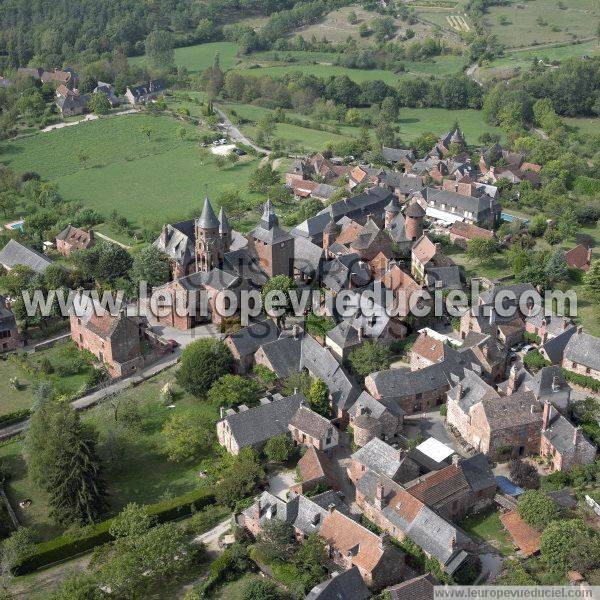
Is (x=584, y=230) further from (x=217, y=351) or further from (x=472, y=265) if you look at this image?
(x=217, y=351)

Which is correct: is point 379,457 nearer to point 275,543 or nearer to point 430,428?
point 430,428

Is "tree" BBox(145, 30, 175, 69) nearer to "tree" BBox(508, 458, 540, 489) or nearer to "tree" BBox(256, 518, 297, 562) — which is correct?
"tree" BBox(508, 458, 540, 489)

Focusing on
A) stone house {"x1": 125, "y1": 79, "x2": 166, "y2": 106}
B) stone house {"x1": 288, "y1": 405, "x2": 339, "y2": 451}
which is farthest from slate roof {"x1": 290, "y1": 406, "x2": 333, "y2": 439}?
stone house {"x1": 125, "y1": 79, "x2": 166, "y2": 106}

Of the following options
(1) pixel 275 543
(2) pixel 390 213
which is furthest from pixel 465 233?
(1) pixel 275 543

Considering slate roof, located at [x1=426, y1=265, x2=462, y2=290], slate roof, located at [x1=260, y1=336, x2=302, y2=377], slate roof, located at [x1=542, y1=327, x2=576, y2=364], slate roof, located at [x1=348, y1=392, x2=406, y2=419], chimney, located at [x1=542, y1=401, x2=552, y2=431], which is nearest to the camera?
chimney, located at [x1=542, y1=401, x2=552, y2=431]

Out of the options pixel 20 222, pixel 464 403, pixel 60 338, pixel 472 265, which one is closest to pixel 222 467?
pixel 464 403

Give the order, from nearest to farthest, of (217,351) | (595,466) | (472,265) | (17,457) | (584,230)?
(595,466)
(17,457)
(217,351)
(472,265)
(584,230)
